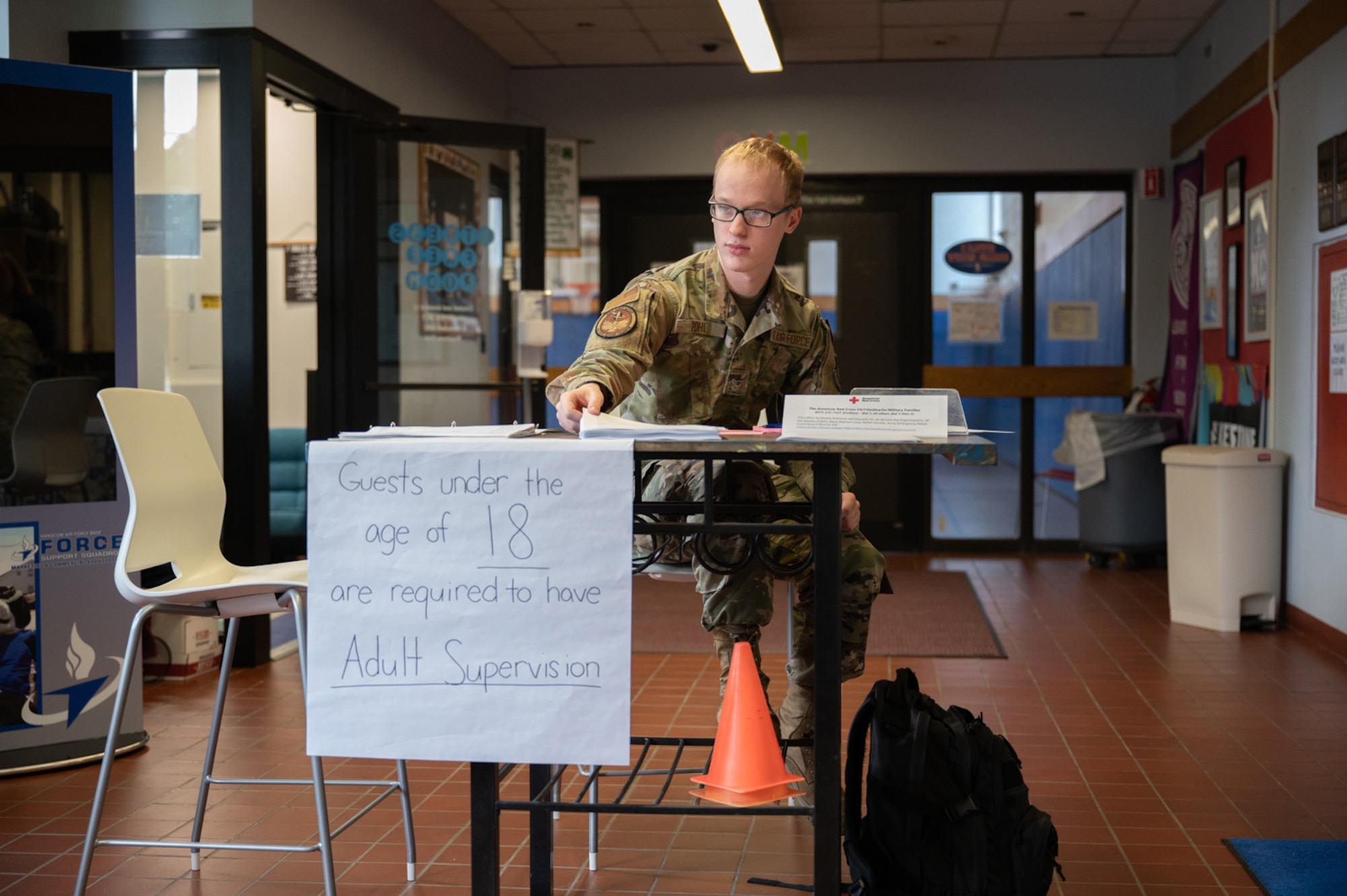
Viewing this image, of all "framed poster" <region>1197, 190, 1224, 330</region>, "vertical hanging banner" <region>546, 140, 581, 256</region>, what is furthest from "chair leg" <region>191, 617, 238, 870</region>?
"framed poster" <region>1197, 190, 1224, 330</region>

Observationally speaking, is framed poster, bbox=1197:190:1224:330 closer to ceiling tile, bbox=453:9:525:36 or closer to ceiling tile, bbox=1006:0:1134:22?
ceiling tile, bbox=1006:0:1134:22

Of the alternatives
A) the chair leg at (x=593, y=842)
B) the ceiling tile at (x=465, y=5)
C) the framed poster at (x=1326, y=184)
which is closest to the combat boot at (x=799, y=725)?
the chair leg at (x=593, y=842)

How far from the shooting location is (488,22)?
6855mm

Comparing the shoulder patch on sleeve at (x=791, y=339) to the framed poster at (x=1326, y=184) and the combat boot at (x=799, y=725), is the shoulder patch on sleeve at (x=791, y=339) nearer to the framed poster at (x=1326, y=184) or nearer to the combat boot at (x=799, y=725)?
the combat boot at (x=799, y=725)

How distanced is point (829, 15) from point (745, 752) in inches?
216

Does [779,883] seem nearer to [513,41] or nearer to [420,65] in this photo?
[420,65]

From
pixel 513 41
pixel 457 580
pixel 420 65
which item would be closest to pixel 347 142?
pixel 420 65

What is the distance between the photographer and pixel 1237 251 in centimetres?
617

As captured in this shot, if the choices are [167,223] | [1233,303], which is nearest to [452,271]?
[167,223]

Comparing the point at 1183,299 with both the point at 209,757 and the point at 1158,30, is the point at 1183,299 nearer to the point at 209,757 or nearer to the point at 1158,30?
the point at 1158,30

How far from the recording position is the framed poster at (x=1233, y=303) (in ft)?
20.2

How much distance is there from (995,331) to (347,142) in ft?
13.9

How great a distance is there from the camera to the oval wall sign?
776 cm

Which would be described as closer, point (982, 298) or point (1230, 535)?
point (1230, 535)
